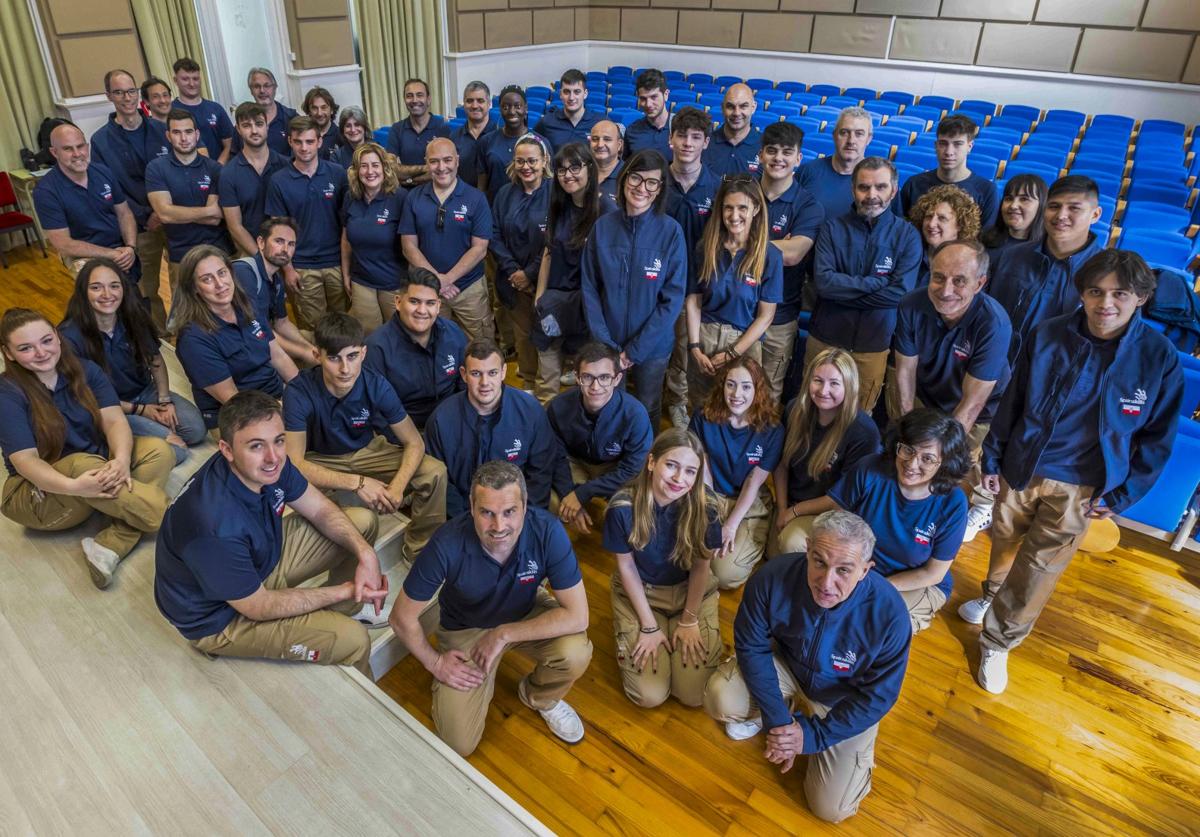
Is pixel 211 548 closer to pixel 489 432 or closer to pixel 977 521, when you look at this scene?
pixel 489 432

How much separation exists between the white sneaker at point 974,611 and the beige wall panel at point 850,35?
8.24 metres

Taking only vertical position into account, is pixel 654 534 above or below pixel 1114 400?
below

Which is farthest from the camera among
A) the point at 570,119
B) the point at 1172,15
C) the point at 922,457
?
the point at 1172,15

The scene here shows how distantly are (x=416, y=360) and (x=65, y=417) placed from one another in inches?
54.4

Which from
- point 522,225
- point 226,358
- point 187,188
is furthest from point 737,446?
point 187,188

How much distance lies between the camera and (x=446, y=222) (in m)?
4.09

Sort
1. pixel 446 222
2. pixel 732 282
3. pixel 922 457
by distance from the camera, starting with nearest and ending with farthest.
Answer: pixel 922 457 → pixel 732 282 → pixel 446 222

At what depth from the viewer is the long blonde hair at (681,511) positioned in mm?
2533

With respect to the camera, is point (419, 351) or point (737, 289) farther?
point (737, 289)

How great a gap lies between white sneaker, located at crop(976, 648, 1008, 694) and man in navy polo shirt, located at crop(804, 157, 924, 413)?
3.91 ft

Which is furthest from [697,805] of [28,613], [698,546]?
[28,613]

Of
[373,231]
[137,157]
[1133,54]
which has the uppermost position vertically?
[1133,54]

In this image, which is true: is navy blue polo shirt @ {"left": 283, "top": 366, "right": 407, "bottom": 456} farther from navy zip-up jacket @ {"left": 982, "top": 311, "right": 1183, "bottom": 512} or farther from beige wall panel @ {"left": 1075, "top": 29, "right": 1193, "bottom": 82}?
beige wall panel @ {"left": 1075, "top": 29, "right": 1193, "bottom": 82}

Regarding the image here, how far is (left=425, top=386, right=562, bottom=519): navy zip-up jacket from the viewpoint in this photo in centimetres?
296
